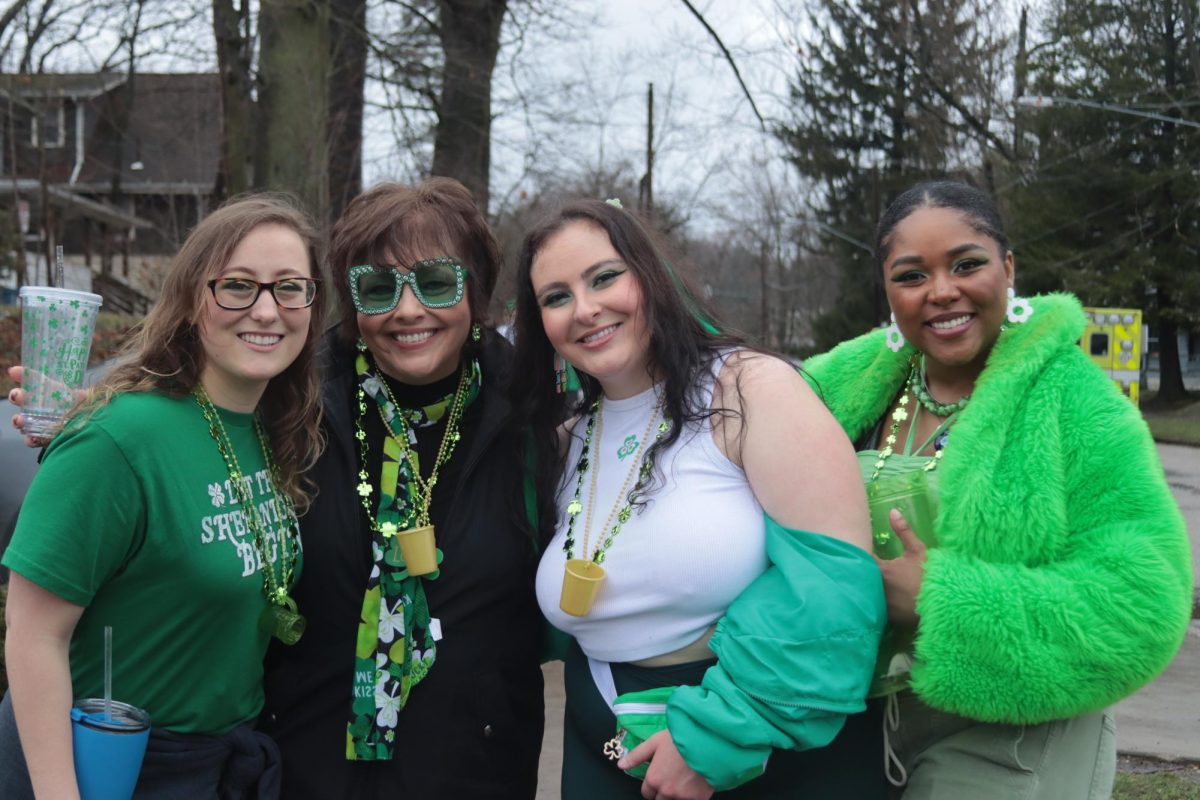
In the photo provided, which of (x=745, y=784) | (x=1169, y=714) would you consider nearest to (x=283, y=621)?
(x=745, y=784)

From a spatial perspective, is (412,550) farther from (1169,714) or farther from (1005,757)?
(1169,714)

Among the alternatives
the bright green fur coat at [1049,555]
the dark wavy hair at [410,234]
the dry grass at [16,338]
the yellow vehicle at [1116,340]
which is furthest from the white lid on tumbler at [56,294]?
the yellow vehicle at [1116,340]

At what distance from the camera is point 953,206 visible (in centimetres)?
243

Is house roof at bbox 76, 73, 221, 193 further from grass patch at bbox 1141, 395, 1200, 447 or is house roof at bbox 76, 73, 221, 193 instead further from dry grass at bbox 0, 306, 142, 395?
grass patch at bbox 1141, 395, 1200, 447

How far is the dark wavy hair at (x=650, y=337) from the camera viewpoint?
2.34 metres

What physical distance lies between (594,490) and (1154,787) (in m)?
2.95

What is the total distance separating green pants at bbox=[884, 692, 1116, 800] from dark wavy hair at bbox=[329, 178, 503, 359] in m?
1.49

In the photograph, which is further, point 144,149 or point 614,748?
point 144,149

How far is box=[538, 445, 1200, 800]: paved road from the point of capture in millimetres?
4461

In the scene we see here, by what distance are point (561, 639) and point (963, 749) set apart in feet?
3.25

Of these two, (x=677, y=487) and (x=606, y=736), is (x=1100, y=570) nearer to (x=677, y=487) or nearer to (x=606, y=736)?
(x=677, y=487)

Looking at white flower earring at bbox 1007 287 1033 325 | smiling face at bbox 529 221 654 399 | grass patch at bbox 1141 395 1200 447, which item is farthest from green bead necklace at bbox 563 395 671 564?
grass patch at bbox 1141 395 1200 447

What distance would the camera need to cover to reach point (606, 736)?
236 centimetres

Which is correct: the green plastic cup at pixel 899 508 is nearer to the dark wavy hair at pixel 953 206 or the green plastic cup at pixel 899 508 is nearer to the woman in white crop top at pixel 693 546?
the woman in white crop top at pixel 693 546
